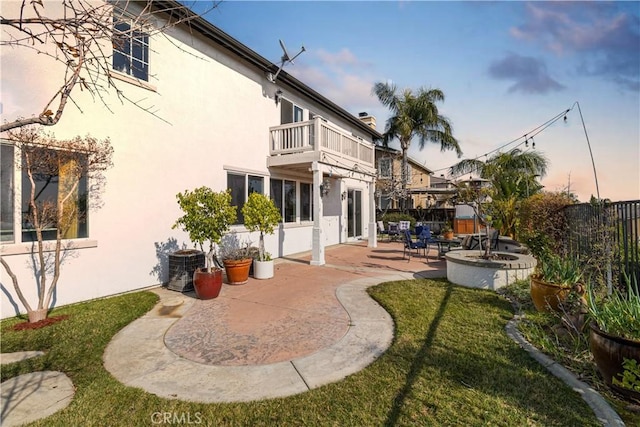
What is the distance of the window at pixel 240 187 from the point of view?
9.67 meters

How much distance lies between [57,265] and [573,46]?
1425 cm

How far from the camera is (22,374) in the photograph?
11.7ft

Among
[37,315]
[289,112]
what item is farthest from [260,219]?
[289,112]

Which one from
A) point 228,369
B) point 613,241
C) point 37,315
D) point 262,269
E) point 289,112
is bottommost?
point 228,369

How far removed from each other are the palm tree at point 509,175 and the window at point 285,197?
7.14m

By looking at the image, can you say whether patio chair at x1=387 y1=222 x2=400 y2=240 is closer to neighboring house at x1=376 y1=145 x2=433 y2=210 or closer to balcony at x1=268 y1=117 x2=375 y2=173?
neighboring house at x1=376 y1=145 x2=433 y2=210

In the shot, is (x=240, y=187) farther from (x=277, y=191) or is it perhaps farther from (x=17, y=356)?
(x=17, y=356)

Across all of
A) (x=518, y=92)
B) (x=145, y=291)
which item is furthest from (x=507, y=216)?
(x=145, y=291)

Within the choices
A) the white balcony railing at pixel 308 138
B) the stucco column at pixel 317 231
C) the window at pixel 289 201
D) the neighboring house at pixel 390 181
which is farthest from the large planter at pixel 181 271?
the neighboring house at pixel 390 181

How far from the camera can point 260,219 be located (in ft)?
25.9

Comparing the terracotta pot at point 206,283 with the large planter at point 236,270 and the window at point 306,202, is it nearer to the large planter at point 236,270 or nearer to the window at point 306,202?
the large planter at point 236,270

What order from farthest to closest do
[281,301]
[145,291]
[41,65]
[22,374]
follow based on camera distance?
[145,291] → [281,301] → [41,65] → [22,374]

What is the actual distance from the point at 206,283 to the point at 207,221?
1.34m

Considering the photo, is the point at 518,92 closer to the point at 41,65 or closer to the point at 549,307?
the point at 549,307
